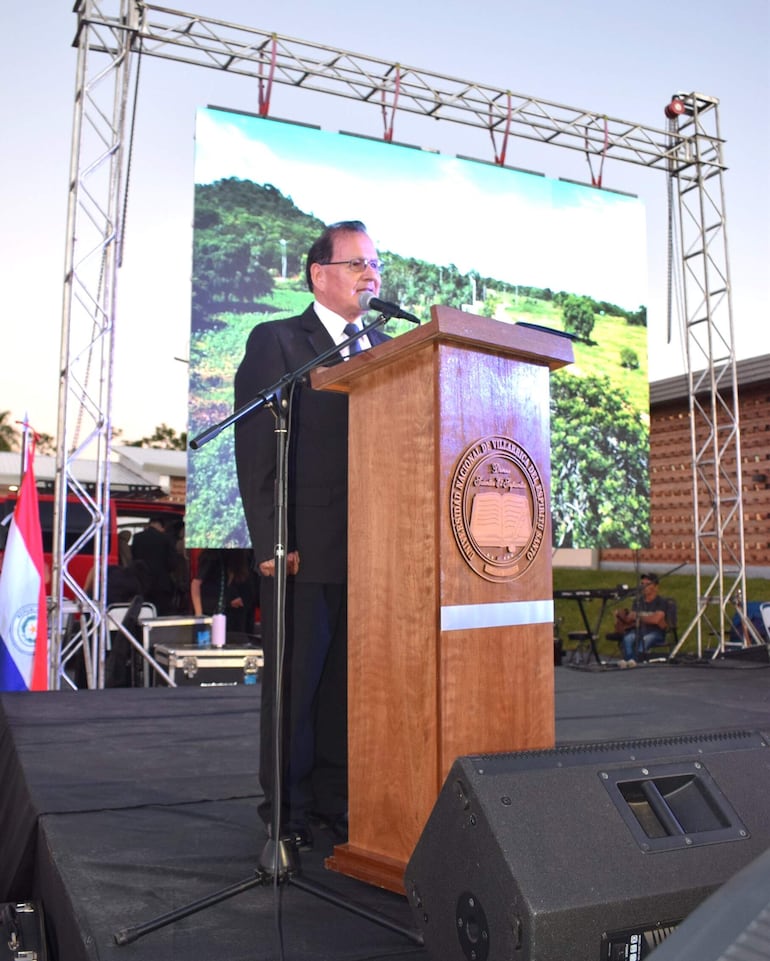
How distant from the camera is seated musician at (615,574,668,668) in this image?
8172 mm

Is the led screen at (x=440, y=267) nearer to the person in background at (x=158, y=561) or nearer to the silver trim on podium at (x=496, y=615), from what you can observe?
the person in background at (x=158, y=561)

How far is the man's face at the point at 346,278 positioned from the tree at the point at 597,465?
440 centimetres

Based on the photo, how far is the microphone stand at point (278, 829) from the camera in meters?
1.67

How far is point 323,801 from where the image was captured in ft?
7.88

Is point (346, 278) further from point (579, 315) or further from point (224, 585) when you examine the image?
point (224, 585)

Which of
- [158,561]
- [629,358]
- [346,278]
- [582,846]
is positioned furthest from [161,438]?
[582,846]

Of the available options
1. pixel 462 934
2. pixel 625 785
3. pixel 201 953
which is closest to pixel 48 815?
pixel 201 953

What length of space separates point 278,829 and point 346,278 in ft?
4.96

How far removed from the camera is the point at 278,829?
183cm

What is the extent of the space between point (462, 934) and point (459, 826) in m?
0.15

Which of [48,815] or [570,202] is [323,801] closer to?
[48,815]

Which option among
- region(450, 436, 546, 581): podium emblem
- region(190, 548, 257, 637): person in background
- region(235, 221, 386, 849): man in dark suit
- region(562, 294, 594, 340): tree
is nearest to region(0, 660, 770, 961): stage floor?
region(235, 221, 386, 849): man in dark suit

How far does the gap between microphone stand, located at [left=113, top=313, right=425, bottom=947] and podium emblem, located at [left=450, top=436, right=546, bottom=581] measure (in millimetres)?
368

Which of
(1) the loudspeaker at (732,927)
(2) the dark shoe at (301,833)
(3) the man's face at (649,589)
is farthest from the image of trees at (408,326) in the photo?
(1) the loudspeaker at (732,927)
